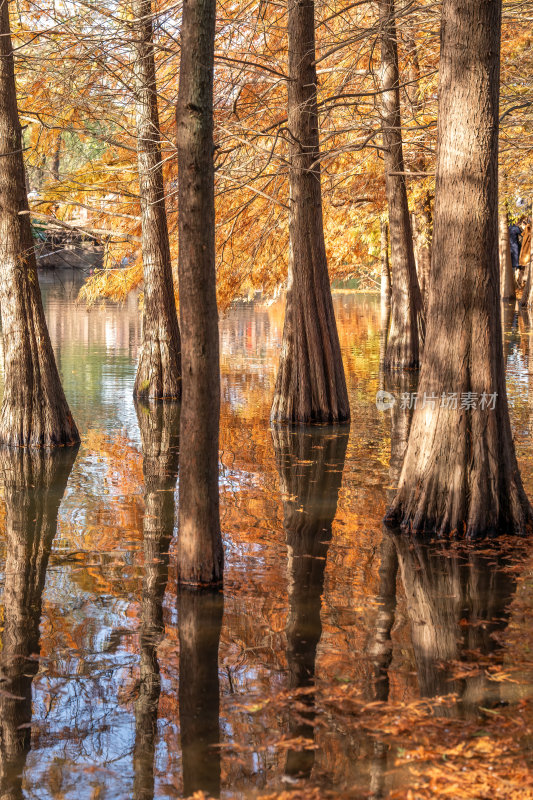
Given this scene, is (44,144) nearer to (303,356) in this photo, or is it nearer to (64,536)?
(303,356)

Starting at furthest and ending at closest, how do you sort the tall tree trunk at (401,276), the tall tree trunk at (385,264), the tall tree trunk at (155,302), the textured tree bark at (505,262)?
1. the textured tree bark at (505,262)
2. the tall tree trunk at (385,264)
3. the tall tree trunk at (401,276)
4. the tall tree trunk at (155,302)

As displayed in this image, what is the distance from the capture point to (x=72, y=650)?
518 centimetres

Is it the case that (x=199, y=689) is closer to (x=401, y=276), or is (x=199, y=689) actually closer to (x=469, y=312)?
(x=469, y=312)

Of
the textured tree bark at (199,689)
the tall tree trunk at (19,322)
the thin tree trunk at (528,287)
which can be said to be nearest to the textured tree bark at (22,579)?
the tall tree trunk at (19,322)

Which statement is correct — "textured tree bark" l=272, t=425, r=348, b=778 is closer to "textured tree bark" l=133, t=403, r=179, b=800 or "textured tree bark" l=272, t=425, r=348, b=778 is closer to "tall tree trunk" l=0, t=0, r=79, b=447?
"textured tree bark" l=133, t=403, r=179, b=800

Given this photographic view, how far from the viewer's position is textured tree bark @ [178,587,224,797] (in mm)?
3834

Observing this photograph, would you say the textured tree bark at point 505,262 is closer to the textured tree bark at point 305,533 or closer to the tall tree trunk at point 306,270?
the tall tree trunk at point 306,270

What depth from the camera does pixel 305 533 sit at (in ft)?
25.1

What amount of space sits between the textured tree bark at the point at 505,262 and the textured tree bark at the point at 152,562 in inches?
1033

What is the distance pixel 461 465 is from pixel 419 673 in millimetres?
2587

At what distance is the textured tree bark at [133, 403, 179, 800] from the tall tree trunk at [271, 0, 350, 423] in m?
2.07

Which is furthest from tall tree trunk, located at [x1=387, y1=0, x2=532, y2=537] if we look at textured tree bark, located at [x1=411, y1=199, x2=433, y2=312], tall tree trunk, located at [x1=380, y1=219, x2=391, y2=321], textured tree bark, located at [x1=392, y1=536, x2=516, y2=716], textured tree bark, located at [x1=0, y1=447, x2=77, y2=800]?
tall tree trunk, located at [x1=380, y1=219, x2=391, y2=321]

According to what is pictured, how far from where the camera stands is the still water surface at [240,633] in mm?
3934

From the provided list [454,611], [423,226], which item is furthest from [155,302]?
[423,226]
